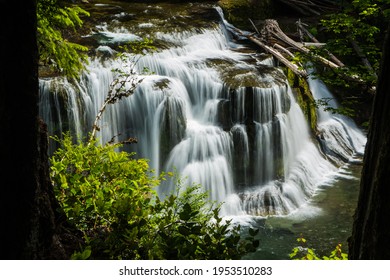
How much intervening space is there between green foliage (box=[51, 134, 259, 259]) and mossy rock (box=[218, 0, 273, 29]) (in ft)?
47.0

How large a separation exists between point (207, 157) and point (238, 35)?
7.46 meters

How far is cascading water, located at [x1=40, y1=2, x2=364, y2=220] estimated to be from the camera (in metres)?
9.81

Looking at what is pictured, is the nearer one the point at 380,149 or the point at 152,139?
the point at 380,149

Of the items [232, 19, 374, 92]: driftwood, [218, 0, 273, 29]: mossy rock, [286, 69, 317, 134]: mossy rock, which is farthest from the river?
[218, 0, 273, 29]: mossy rock

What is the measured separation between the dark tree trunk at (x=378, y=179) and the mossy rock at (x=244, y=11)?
52.6 feet

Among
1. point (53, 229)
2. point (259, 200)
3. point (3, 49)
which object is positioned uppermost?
point (3, 49)

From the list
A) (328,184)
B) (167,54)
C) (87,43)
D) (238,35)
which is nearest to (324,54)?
(328,184)

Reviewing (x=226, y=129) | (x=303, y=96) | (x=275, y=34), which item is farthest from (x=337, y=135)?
(x=226, y=129)

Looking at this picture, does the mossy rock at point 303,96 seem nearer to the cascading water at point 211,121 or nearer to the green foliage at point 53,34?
the cascading water at point 211,121

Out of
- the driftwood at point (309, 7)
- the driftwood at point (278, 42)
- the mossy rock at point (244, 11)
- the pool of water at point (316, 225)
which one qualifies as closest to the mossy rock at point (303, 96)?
the driftwood at point (278, 42)

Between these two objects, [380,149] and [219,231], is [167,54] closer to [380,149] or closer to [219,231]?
[219,231]

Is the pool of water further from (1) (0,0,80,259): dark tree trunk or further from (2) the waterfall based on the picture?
(1) (0,0,80,259): dark tree trunk

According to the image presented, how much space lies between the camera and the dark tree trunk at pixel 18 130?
7.52 feet

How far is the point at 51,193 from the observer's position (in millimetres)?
3109
